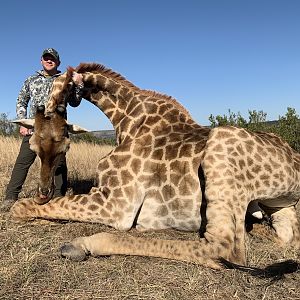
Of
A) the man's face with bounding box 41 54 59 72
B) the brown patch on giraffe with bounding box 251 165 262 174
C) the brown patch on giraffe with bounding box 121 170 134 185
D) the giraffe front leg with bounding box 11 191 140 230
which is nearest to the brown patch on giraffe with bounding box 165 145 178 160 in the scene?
the brown patch on giraffe with bounding box 121 170 134 185

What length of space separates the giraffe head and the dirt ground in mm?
762

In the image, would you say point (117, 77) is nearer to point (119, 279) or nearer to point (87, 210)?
point (87, 210)

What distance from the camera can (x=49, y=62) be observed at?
637 cm

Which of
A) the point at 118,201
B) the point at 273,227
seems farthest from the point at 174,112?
the point at 273,227

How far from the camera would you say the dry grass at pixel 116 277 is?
310 cm

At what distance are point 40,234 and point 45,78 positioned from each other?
2.80m

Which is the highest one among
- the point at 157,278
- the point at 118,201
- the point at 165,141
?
the point at 165,141

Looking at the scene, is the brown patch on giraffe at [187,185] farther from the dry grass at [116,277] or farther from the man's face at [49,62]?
the man's face at [49,62]

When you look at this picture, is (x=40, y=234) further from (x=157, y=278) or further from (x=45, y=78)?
(x=45, y=78)

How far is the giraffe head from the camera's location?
4.88 metres

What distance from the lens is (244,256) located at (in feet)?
12.9

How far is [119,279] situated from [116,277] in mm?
60

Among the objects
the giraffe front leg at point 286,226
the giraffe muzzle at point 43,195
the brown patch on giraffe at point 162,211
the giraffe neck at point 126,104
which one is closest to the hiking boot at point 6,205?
the giraffe muzzle at point 43,195

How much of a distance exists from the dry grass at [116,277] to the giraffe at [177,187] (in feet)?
0.66
